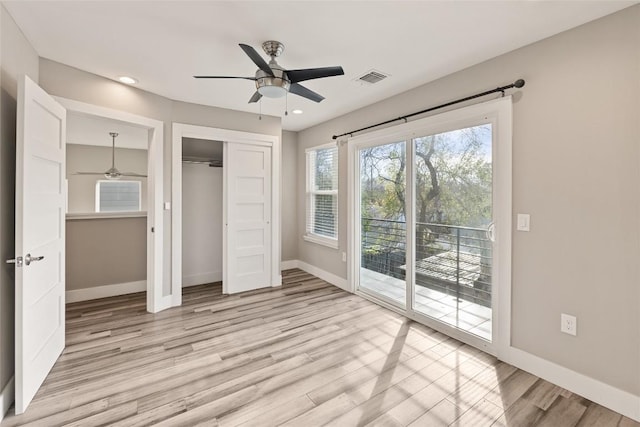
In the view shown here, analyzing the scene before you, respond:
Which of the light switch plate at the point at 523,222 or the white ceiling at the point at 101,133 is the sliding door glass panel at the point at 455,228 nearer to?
the light switch plate at the point at 523,222

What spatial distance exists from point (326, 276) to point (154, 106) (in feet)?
10.8

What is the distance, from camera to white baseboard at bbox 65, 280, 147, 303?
381cm

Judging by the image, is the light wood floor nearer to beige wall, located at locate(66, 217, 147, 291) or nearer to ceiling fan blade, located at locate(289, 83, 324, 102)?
beige wall, located at locate(66, 217, 147, 291)

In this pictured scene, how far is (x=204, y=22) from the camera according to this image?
6.79 ft

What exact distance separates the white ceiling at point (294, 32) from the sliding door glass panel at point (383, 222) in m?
1.00

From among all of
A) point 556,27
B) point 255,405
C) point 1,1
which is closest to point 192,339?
point 255,405

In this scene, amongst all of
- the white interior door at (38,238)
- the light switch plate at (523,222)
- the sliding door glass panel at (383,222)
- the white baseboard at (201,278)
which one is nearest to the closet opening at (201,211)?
the white baseboard at (201,278)

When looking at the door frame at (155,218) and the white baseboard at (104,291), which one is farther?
the white baseboard at (104,291)

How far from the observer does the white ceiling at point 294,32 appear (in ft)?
6.23

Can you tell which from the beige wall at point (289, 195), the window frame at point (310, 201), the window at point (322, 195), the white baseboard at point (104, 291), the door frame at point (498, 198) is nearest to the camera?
the door frame at point (498, 198)

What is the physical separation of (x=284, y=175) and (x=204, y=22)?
3403mm

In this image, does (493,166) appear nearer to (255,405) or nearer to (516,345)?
(516,345)

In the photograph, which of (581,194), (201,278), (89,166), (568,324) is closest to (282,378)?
(568,324)

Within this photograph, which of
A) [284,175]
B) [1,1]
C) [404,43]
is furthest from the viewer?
[284,175]
